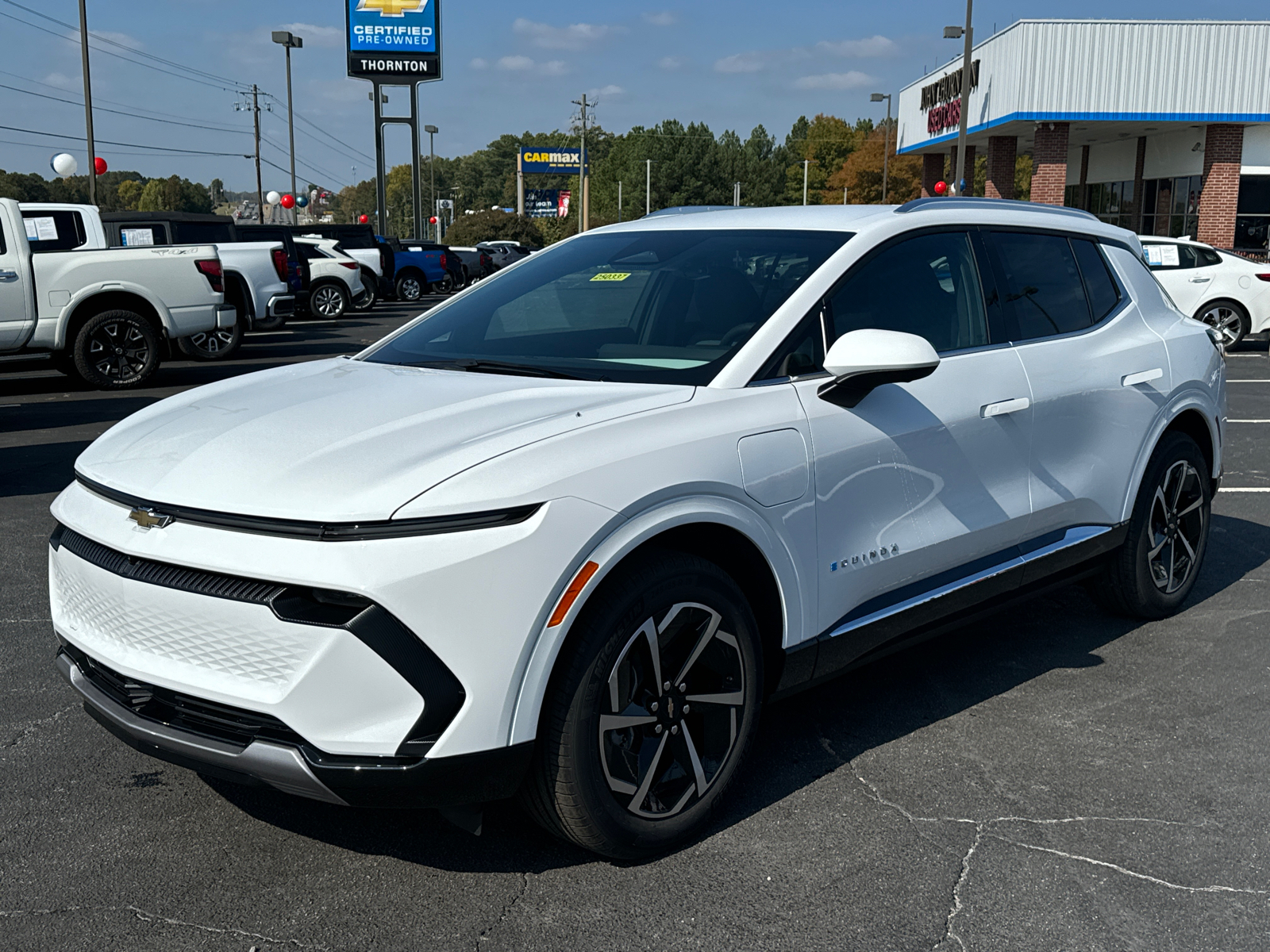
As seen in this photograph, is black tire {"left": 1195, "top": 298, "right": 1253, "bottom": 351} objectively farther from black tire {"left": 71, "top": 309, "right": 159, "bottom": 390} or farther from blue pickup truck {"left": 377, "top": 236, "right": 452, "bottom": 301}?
blue pickup truck {"left": 377, "top": 236, "right": 452, "bottom": 301}

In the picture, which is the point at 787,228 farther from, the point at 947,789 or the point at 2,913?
the point at 2,913

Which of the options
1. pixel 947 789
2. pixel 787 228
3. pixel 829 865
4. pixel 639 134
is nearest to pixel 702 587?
pixel 829 865

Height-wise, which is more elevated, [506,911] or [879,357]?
[879,357]

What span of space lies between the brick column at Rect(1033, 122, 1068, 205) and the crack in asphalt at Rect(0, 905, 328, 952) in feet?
110

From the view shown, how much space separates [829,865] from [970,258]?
7.28 ft

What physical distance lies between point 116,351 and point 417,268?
19.7 m

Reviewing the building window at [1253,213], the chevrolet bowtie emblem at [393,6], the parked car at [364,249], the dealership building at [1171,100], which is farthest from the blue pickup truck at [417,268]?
the building window at [1253,213]

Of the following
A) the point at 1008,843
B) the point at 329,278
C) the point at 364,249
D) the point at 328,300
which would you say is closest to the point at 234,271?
the point at 329,278

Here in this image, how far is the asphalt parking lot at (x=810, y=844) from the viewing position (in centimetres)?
288

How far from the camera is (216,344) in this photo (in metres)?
17.1

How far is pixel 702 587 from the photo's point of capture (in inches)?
124

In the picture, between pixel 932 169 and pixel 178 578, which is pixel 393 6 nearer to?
pixel 932 169

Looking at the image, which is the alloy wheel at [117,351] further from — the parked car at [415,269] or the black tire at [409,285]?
the black tire at [409,285]

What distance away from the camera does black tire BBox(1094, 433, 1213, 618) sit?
5012mm
